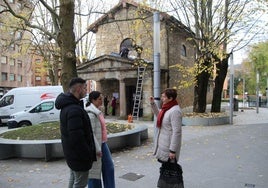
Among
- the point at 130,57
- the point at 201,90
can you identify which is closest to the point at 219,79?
the point at 201,90

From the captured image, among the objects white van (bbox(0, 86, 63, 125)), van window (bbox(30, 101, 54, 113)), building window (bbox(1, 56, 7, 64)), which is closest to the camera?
van window (bbox(30, 101, 54, 113))

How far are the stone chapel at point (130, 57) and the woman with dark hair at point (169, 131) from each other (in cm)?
1536

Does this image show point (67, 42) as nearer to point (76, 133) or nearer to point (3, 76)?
point (76, 133)

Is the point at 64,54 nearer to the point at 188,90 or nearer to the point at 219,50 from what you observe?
the point at 219,50

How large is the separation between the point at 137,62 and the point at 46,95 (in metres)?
6.84

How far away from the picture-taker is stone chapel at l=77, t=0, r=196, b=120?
21.9m

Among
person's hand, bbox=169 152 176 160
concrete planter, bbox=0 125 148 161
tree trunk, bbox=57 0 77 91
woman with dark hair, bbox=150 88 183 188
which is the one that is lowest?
concrete planter, bbox=0 125 148 161

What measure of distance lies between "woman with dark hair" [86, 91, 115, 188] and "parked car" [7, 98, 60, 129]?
1322 centimetres

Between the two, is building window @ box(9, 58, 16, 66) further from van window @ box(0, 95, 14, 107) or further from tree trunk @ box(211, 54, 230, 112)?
tree trunk @ box(211, 54, 230, 112)

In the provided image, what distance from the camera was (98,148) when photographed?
4387 mm

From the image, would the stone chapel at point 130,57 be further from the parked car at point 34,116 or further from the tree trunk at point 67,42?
the tree trunk at point 67,42

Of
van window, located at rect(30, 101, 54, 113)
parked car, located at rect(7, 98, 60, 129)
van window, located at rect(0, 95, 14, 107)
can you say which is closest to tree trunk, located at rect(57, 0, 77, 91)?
parked car, located at rect(7, 98, 60, 129)

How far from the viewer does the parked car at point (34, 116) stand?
55.0ft

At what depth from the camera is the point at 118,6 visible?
81.6 feet
